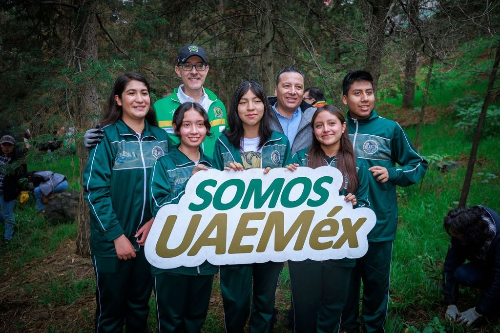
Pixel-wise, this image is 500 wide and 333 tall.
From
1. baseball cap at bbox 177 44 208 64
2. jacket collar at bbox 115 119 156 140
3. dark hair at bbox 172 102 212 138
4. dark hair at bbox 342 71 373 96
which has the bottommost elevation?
jacket collar at bbox 115 119 156 140

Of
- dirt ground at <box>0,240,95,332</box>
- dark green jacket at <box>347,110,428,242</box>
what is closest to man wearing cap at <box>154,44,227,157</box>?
dark green jacket at <box>347,110,428,242</box>

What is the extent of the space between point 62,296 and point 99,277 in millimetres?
2017

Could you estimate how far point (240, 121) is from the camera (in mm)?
2660

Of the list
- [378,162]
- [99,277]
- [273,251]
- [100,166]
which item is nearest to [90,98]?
[100,166]

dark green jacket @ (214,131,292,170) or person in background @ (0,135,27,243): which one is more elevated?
dark green jacket @ (214,131,292,170)

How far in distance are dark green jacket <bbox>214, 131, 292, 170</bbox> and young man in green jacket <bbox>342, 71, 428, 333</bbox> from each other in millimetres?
600

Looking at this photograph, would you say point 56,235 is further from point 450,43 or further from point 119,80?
point 450,43

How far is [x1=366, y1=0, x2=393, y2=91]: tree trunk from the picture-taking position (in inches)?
156

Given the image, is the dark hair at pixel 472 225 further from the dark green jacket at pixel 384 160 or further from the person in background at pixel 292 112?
the person in background at pixel 292 112

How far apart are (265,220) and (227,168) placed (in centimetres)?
48

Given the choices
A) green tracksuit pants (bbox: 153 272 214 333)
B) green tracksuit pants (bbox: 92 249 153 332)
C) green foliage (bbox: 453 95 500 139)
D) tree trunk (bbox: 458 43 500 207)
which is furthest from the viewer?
green foliage (bbox: 453 95 500 139)

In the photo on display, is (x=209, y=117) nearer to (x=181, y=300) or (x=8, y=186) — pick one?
(x=181, y=300)

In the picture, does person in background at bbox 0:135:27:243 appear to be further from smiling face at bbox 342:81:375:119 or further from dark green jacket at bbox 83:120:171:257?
smiling face at bbox 342:81:375:119

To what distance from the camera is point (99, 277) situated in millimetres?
2502
